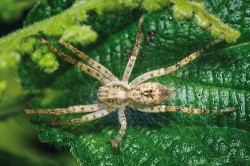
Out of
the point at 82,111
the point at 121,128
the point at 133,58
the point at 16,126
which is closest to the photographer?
the point at 121,128

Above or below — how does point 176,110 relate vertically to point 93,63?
below

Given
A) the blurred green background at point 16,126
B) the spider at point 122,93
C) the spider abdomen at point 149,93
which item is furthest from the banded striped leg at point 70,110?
the spider abdomen at point 149,93

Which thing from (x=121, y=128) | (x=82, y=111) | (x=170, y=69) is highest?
(x=170, y=69)

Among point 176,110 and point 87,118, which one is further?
point 87,118

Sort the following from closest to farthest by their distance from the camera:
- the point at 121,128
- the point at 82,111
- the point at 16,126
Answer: the point at 121,128 < the point at 82,111 < the point at 16,126

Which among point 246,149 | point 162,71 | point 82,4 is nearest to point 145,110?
point 162,71

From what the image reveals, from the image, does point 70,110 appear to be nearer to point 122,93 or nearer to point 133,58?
point 122,93

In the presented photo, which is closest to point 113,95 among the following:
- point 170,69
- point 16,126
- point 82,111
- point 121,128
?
point 82,111

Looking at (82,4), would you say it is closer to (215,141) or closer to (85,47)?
(85,47)

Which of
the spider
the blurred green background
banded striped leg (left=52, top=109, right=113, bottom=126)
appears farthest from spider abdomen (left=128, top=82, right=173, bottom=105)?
the blurred green background
